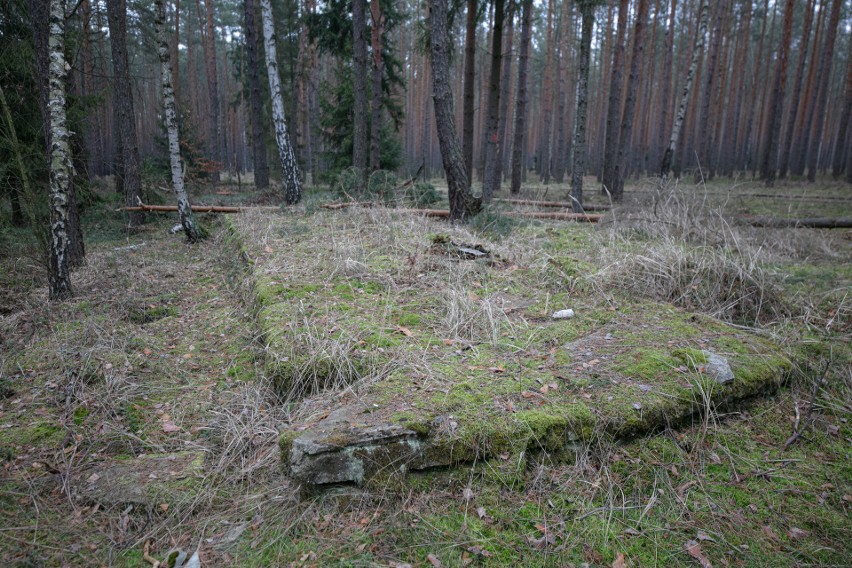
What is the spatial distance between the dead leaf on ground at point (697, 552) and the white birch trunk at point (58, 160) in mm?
6451

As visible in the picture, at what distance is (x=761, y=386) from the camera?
3426 mm

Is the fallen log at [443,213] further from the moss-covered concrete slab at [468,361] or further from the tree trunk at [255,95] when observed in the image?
the tree trunk at [255,95]

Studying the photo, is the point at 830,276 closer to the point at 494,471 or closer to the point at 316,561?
the point at 494,471

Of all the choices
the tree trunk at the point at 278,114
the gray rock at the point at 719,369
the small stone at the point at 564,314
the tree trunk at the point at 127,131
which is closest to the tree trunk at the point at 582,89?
the tree trunk at the point at 278,114

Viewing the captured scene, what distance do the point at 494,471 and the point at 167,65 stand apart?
8.42 metres

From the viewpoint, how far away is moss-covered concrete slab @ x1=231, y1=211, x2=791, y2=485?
2.69m

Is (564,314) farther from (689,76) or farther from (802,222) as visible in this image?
(689,76)

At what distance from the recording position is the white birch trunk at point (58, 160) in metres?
5.07

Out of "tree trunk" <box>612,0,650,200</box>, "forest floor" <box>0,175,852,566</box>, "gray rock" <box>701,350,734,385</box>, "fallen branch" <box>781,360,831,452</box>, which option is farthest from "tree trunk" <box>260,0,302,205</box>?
"fallen branch" <box>781,360,831,452</box>

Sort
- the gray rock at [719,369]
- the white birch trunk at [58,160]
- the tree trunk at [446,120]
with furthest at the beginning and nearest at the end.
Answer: the tree trunk at [446,120], the white birch trunk at [58,160], the gray rock at [719,369]

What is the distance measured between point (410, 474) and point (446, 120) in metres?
6.25

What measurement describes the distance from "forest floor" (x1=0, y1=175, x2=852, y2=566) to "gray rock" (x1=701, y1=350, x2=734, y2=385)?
199 millimetres

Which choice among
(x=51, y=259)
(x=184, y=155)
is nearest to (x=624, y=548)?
(x=51, y=259)

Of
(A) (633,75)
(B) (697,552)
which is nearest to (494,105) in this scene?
(A) (633,75)
